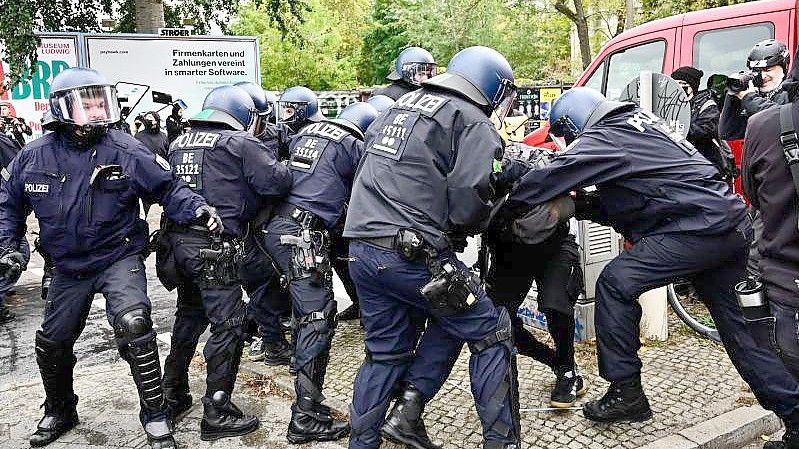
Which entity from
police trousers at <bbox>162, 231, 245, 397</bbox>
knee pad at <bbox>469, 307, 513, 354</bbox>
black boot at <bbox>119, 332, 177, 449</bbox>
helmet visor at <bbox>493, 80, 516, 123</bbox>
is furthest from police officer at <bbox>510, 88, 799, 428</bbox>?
black boot at <bbox>119, 332, 177, 449</bbox>

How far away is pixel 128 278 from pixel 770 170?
128 inches

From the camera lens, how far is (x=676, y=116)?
6.02 meters

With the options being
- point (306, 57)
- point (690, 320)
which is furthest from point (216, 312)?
point (306, 57)

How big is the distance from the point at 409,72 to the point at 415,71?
61 millimetres

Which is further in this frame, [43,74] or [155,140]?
[43,74]

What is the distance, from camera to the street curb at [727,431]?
414cm

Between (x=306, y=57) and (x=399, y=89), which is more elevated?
(x=399, y=89)

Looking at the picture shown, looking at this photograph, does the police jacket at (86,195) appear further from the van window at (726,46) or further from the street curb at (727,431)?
the van window at (726,46)

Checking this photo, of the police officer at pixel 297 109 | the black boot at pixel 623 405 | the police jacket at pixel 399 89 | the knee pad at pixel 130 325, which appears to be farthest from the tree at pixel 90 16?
the black boot at pixel 623 405

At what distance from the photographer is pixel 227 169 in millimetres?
4652

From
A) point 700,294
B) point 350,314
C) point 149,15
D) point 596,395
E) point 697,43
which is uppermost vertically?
point 149,15

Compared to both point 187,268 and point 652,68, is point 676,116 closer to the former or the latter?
point 652,68

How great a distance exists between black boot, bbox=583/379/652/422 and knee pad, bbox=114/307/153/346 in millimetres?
2546

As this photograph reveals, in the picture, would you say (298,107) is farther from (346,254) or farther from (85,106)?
(85,106)
